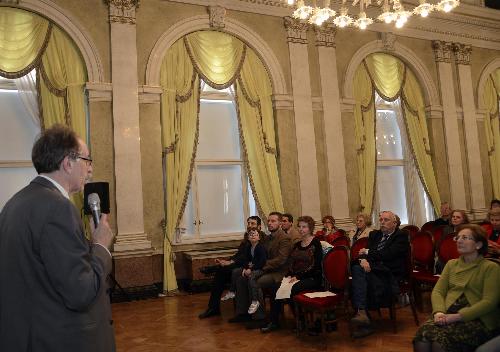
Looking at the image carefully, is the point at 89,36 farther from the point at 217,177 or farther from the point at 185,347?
the point at 185,347

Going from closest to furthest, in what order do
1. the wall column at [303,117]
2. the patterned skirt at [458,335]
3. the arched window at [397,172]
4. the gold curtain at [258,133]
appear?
the patterned skirt at [458,335]
the gold curtain at [258,133]
the wall column at [303,117]
the arched window at [397,172]

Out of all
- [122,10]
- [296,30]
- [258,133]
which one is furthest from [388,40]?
[122,10]

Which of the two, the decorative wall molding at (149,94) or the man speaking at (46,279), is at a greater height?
the decorative wall molding at (149,94)

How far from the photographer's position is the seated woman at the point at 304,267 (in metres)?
4.31

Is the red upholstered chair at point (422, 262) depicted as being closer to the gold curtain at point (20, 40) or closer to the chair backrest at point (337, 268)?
the chair backrest at point (337, 268)

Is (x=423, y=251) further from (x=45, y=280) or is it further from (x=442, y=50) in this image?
(x=442, y=50)

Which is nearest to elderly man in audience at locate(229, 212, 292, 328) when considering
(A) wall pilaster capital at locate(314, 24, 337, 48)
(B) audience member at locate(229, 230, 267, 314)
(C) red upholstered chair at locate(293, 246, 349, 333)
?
(B) audience member at locate(229, 230, 267, 314)

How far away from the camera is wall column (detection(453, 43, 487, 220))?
9.57m

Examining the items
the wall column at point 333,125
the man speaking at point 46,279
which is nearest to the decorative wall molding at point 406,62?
the wall column at point 333,125

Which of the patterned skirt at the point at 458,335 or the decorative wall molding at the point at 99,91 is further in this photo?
the decorative wall molding at the point at 99,91

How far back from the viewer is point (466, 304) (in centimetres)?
272

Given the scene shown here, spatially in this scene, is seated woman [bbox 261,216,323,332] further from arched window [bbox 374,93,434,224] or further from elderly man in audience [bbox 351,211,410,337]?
arched window [bbox 374,93,434,224]

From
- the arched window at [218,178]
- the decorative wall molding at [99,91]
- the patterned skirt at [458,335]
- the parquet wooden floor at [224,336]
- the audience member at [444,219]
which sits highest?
the decorative wall molding at [99,91]

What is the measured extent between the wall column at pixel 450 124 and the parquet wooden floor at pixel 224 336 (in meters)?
5.25
